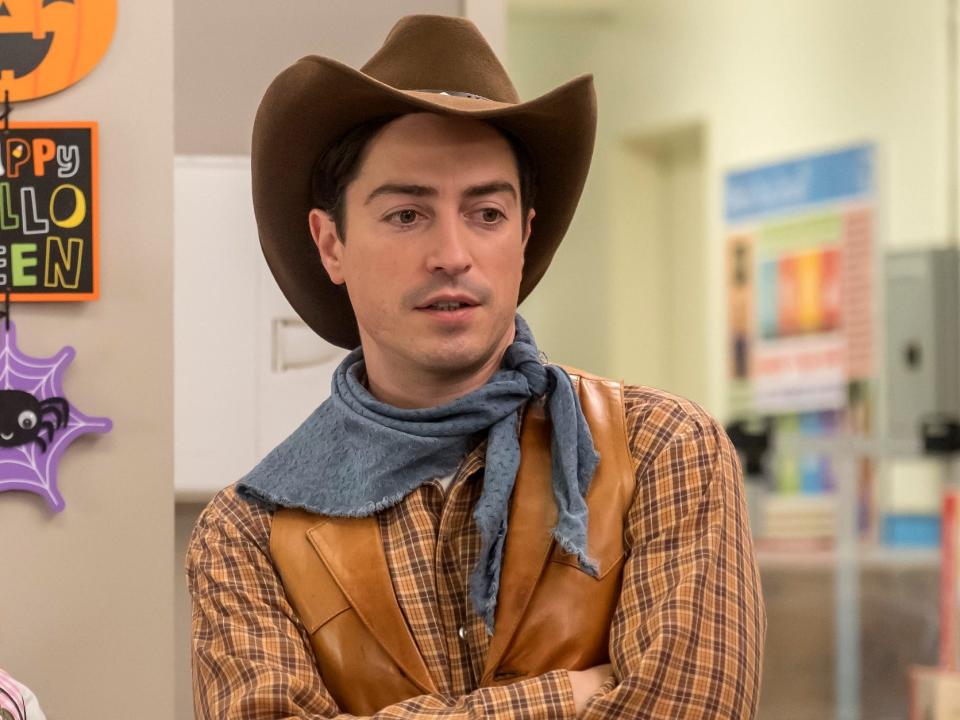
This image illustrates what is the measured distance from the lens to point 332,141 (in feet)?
5.84

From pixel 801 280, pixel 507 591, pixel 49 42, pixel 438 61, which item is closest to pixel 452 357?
pixel 507 591

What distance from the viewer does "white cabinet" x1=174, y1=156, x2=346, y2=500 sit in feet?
7.76

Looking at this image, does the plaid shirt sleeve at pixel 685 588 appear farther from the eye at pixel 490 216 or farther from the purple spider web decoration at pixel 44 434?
the purple spider web decoration at pixel 44 434

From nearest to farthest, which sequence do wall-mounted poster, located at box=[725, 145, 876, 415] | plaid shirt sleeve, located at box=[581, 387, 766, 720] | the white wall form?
plaid shirt sleeve, located at box=[581, 387, 766, 720] → the white wall → wall-mounted poster, located at box=[725, 145, 876, 415]

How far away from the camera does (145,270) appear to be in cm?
214

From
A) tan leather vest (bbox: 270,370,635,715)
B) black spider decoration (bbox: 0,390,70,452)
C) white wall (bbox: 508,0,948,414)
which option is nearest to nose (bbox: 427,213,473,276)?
tan leather vest (bbox: 270,370,635,715)

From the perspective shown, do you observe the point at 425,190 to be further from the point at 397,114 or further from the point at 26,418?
the point at 26,418

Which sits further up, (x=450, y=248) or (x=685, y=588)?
(x=450, y=248)

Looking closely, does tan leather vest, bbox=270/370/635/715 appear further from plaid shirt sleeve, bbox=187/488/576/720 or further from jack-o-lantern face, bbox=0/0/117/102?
jack-o-lantern face, bbox=0/0/117/102

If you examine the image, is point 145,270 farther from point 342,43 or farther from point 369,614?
point 369,614

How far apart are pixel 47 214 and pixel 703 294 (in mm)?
4965

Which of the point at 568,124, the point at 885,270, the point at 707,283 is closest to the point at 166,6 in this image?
the point at 568,124

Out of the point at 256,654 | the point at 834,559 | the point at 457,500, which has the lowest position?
the point at 834,559

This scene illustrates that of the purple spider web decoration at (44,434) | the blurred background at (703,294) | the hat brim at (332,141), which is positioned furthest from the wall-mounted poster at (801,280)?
the purple spider web decoration at (44,434)
